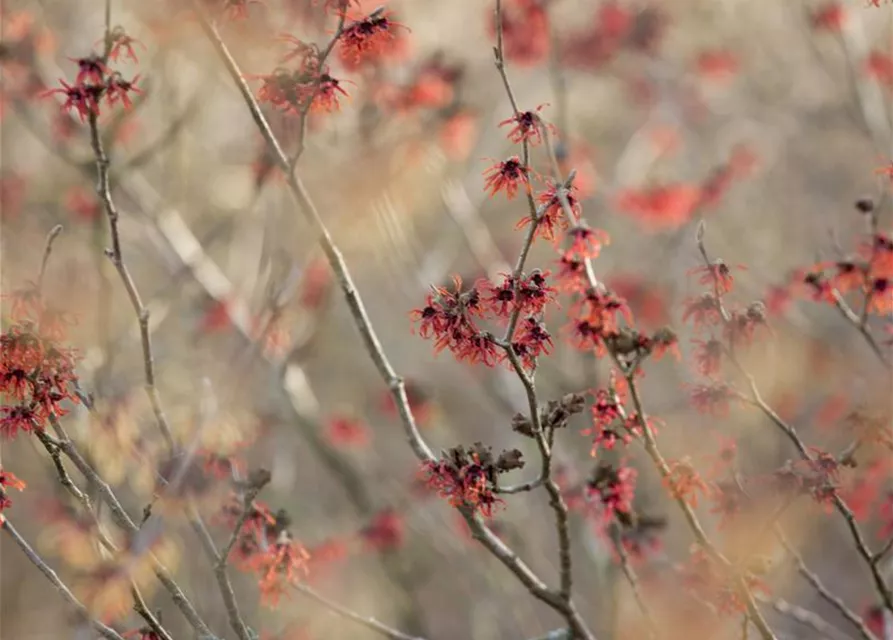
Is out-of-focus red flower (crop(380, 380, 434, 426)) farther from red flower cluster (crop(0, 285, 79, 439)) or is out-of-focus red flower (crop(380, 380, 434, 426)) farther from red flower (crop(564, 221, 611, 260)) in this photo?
red flower (crop(564, 221, 611, 260))

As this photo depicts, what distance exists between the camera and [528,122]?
2400 millimetres

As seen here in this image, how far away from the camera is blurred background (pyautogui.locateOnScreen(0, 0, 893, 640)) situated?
5043 mm

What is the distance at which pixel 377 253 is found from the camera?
21.5ft

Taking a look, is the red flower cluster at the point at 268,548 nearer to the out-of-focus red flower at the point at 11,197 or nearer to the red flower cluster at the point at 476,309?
the red flower cluster at the point at 476,309

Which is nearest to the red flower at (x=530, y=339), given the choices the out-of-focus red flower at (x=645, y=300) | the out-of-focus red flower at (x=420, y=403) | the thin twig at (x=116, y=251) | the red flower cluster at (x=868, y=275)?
the red flower cluster at (x=868, y=275)

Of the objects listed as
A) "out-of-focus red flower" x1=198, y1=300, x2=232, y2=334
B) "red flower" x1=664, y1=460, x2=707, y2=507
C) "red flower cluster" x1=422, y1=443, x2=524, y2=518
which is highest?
"out-of-focus red flower" x1=198, y1=300, x2=232, y2=334

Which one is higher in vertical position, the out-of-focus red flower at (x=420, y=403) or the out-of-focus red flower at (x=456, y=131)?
the out-of-focus red flower at (x=456, y=131)

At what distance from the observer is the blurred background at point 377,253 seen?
5.04 m

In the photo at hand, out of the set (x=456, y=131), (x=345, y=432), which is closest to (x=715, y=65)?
(x=456, y=131)

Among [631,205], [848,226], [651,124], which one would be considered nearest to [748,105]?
[848,226]

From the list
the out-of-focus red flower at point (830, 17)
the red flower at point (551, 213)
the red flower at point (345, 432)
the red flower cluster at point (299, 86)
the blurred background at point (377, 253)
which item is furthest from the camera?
the red flower at point (345, 432)

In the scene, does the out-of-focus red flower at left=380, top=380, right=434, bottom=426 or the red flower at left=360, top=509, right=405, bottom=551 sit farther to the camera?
the out-of-focus red flower at left=380, top=380, right=434, bottom=426

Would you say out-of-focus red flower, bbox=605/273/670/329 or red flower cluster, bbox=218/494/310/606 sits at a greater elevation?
out-of-focus red flower, bbox=605/273/670/329

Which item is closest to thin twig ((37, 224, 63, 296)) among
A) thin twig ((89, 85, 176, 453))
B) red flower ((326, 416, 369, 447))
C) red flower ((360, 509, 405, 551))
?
thin twig ((89, 85, 176, 453))
